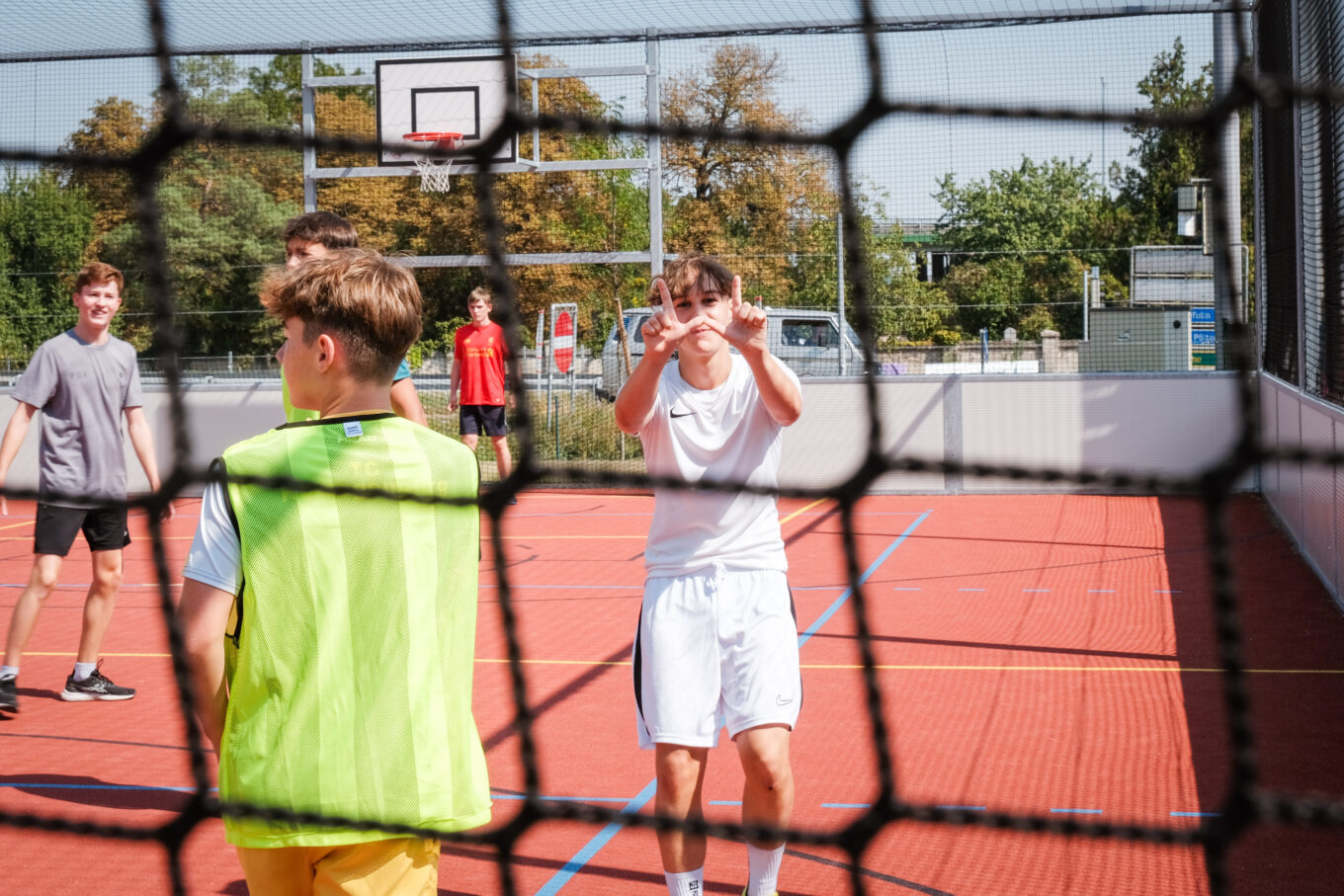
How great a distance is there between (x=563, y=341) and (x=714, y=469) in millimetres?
9414

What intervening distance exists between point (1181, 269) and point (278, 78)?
29.4 ft

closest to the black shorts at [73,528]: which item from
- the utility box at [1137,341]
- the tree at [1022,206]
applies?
the tree at [1022,206]

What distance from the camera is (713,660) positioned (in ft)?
8.04

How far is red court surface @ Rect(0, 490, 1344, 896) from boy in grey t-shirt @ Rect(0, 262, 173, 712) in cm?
44

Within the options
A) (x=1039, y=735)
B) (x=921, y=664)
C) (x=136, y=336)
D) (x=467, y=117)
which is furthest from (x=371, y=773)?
(x=136, y=336)

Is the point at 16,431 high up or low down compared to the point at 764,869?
up

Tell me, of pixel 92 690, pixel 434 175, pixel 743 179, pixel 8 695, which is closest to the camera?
pixel 8 695

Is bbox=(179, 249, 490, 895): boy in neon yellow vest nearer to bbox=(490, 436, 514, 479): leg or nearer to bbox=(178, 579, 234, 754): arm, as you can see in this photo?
bbox=(178, 579, 234, 754): arm

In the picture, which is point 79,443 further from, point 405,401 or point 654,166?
point 654,166

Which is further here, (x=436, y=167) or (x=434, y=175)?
(x=434, y=175)

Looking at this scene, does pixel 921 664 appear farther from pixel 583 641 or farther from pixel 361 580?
pixel 361 580

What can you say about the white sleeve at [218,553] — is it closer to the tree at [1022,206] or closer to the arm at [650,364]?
the arm at [650,364]

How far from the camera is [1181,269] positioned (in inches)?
444

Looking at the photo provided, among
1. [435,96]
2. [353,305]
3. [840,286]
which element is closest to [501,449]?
[840,286]
